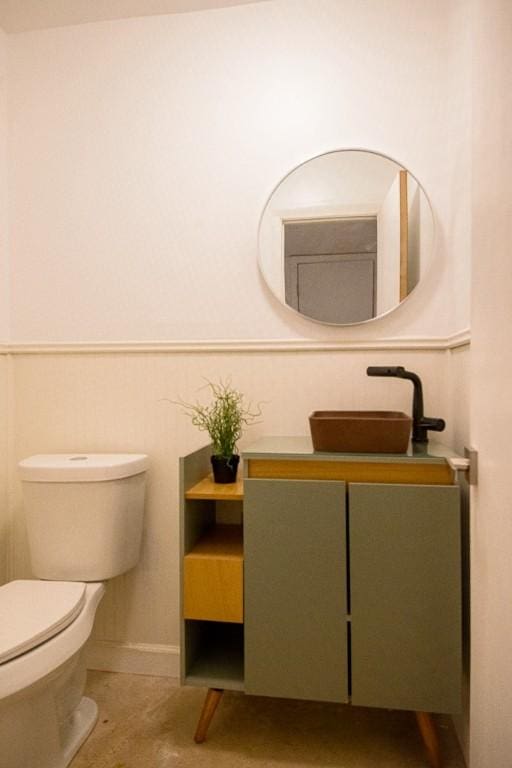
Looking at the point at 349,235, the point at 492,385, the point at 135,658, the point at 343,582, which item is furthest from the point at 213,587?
the point at 349,235

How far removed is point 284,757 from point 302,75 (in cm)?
205

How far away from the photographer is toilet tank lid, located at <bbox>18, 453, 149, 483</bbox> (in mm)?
1482

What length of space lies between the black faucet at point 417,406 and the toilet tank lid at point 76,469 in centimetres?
80

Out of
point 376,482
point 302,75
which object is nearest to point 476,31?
point 302,75

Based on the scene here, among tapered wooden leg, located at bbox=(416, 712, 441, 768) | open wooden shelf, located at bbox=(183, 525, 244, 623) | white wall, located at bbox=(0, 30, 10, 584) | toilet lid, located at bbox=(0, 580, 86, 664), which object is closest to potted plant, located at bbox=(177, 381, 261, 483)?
open wooden shelf, located at bbox=(183, 525, 244, 623)

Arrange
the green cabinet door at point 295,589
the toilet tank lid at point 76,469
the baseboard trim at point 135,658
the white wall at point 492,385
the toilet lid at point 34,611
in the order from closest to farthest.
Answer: the white wall at point 492,385, the toilet lid at point 34,611, the green cabinet door at point 295,589, the toilet tank lid at point 76,469, the baseboard trim at point 135,658

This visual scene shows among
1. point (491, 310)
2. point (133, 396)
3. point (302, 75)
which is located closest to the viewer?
point (491, 310)

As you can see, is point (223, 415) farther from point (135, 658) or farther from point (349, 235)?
point (135, 658)

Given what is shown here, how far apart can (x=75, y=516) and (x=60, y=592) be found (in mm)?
227

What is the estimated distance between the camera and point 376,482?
4.11 ft

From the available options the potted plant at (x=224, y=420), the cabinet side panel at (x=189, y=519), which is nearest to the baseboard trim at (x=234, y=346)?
the potted plant at (x=224, y=420)

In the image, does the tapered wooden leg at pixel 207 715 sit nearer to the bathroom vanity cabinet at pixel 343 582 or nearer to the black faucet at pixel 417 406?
the bathroom vanity cabinet at pixel 343 582

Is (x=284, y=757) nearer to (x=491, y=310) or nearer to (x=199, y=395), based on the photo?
(x=199, y=395)

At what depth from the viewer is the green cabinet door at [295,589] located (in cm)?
124
